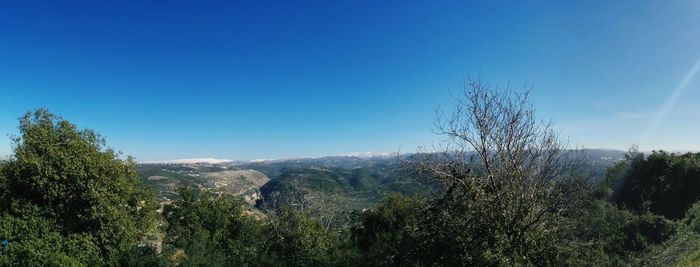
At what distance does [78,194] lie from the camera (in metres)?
23.9

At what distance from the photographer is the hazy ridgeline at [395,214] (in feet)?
36.4

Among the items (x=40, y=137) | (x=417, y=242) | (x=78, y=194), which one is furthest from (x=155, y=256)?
(x=417, y=242)

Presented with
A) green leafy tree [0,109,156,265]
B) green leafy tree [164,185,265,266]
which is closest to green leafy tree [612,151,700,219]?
green leafy tree [164,185,265,266]

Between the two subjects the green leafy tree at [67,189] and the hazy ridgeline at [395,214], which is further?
the green leafy tree at [67,189]

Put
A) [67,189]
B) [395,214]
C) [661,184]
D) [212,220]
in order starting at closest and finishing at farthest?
[67,189] → [212,220] → [395,214] → [661,184]

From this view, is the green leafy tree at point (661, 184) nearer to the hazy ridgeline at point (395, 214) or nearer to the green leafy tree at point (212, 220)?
the hazy ridgeline at point (395, 214)

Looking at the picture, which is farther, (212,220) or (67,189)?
(212,220)

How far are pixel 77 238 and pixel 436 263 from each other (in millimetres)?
22303

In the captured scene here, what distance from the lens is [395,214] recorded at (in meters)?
41.3

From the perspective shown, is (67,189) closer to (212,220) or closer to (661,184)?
(212,220)

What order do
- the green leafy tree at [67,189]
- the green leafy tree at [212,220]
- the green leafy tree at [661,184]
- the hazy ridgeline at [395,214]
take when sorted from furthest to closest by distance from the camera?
the green leafy tree at [661,184]
the green leafy tree at [212,220]
the green leafy tree at [67,189]
the hazy ridgeline at [395,214]

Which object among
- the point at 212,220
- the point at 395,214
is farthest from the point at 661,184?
the point at 212,220

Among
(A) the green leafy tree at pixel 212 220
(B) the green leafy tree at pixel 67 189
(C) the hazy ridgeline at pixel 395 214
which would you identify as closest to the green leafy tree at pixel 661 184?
(C) the hazy ridgeline at pixel 395 214

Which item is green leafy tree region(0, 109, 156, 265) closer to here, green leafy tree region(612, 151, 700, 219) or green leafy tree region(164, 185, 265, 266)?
green leafy tree region(164, 185, 265, 266)
